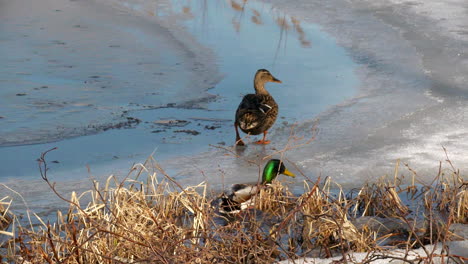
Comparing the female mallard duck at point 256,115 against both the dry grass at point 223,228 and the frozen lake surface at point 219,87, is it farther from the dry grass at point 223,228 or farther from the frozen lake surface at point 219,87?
the dry grass at point 223,228

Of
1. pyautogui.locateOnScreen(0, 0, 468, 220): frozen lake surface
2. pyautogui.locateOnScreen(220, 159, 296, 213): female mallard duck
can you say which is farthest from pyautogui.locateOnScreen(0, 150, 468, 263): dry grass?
pyautogui.locateOnScreen(0, 0, 468, 220): frozen lake surface

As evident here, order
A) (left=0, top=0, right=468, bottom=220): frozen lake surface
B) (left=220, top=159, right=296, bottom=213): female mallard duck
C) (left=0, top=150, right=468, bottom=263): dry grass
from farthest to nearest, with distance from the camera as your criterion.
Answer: (left=0, top=0, right=468, bottom=220): frozen lake surface < (left=220, top=159, right=296, bottom=213): female mallard duck < (left=0, top=150, right=468, bottom=263): dry grass

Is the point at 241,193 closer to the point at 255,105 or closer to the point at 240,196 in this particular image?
the point at 240,196

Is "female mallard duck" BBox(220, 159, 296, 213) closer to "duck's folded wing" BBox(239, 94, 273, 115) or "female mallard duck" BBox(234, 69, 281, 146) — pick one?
"female mallard duck" BBox(234, 69, 281, 146)

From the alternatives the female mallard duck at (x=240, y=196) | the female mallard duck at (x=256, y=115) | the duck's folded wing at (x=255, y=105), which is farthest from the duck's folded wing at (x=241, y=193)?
the duck's folded wing at (x=255, y=105)

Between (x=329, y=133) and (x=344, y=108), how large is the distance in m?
0.81

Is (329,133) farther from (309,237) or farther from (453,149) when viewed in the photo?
(309,237)

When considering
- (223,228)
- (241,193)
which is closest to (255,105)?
(241,193)

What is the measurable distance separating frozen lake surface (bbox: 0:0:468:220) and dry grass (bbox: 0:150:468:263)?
1.53ft

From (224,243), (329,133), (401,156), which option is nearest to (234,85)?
(329,133)

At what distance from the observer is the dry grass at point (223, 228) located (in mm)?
3154

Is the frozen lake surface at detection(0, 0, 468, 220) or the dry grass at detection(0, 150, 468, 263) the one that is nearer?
the dry grass at detection(0, 150, 468, 263)

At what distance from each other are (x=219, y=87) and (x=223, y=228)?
520 cm

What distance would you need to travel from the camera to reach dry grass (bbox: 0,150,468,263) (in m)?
3.15
